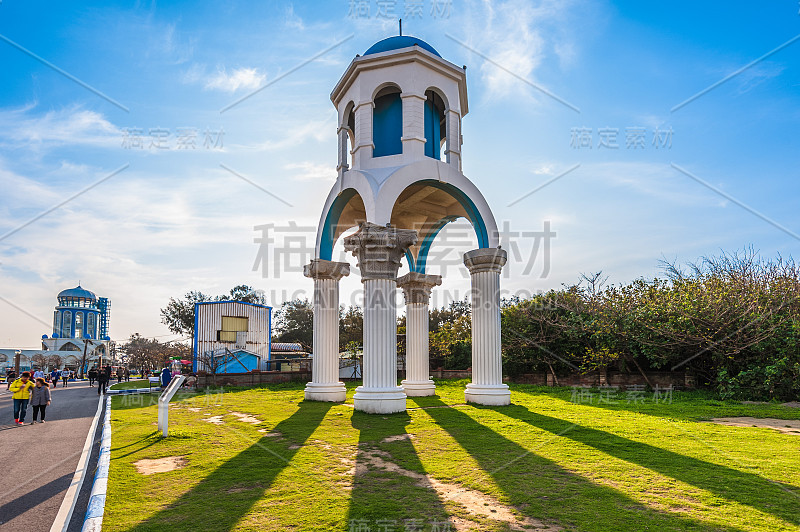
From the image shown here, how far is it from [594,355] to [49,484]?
687 inches

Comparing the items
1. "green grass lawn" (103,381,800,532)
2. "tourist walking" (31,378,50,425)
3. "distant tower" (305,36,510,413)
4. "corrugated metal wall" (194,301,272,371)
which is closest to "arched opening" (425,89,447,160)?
"distant tower" (305,36,510,413)

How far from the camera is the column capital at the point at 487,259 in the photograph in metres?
14.1

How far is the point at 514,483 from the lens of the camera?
633 centimetres

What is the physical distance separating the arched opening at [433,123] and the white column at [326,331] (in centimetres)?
464

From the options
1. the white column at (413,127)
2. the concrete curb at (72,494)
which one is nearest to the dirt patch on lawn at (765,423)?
the white column at (413,127)

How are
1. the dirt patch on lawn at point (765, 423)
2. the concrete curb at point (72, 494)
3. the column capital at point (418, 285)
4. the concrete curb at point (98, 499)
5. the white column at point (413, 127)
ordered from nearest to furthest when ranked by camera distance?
the concrete curb at point (98, 499) < the concrete curb at point (72, 494) < the dirt patch on lawn at point (765, 423) < the white column at point (413, 127) < the column capital at point (418, 285)

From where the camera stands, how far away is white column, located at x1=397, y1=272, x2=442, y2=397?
16.8 m

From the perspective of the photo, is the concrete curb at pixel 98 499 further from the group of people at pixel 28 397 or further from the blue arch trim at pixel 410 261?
the blue arch trim at pixel 410 261

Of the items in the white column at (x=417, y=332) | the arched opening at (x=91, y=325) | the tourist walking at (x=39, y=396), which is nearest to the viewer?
the tourist walking at (x=39, y=396)

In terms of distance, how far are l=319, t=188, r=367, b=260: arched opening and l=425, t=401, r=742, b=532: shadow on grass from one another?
29.1ft

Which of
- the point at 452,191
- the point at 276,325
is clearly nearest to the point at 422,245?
the point at 452,191

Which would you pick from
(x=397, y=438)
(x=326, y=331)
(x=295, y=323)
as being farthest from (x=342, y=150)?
(x=295, y=323)

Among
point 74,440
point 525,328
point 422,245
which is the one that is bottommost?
point 74,440

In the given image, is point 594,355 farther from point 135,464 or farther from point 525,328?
point 135,464
